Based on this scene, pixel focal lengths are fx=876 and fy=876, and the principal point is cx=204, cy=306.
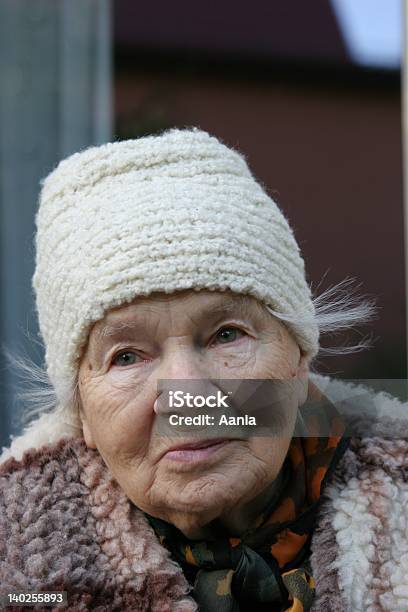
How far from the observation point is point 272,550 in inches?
44.1

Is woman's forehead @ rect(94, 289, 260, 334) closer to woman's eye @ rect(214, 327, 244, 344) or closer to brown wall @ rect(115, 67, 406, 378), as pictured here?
woman's eye @ rect(214, 327, 244, 344)

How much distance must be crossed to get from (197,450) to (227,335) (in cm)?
15

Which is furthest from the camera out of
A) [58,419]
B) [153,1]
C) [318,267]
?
[153,1]

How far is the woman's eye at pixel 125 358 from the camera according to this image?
1098 millimetres

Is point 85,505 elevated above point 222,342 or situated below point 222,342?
below

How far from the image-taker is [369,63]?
2.71 metres

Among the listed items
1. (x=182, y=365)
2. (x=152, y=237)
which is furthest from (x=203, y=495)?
(x=152, y=237)

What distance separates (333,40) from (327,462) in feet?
6.35

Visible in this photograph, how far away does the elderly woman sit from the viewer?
106 cm

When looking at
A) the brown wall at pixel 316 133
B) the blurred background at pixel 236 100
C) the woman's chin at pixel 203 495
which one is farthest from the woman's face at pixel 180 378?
the brown wall at pixel 316 133

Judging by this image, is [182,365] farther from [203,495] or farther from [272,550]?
[272,550]

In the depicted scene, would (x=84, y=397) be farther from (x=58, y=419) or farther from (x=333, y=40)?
(x=333, y=40)

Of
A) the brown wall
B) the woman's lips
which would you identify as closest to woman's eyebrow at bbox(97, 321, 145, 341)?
the woman's lips

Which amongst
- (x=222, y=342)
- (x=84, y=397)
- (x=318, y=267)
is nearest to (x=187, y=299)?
(x=222, y=342)
